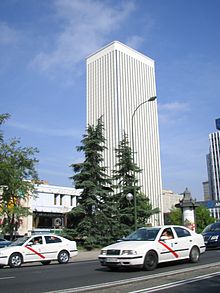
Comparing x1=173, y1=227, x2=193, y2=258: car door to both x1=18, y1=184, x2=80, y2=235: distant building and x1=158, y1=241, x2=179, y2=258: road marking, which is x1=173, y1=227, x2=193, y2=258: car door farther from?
x1=18, y1=184, x2=80, y2=235: distant building

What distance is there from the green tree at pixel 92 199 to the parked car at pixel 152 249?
1736 cm

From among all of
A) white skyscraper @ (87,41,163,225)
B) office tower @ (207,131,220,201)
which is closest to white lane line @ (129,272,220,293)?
office tower @ (207,131,220,201)

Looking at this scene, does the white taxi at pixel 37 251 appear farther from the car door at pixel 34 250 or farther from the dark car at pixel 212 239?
the dark car at pixel 212 239

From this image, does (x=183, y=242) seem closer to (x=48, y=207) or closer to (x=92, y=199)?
(x=92, y=199)

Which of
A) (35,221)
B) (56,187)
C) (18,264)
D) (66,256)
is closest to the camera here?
(18,264)

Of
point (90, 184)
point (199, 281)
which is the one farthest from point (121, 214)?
point (199, 281)

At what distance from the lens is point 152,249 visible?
41.7 ft

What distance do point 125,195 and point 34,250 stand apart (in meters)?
19.7

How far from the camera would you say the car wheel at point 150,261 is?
12445 mm

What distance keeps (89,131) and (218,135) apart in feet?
280

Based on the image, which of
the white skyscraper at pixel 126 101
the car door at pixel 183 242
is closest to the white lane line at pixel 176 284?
the car door at pixel 183 242

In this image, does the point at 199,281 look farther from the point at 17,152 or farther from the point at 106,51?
the point at 106,51

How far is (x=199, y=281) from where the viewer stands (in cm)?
984

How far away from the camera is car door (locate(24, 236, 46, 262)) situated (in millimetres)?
17578
